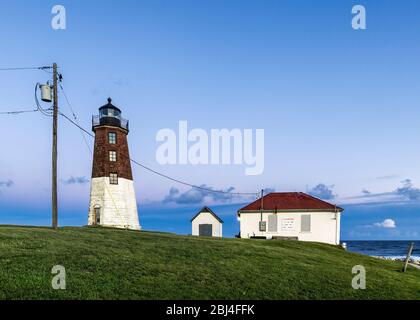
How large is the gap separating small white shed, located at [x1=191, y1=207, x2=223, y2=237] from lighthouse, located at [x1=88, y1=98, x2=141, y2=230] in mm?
8430

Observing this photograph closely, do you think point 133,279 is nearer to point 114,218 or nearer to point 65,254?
point 65,254

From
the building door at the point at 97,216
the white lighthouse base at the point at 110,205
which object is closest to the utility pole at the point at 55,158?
the white lighthouse base at the point at 110,205

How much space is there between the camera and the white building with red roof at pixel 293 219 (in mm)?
37094

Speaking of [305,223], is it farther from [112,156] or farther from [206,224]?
[112,156]

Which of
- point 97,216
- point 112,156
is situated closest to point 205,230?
point 97,216

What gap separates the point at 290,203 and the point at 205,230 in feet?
39.3

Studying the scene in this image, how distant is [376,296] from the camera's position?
1186 cm

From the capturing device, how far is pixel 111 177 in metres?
35.8

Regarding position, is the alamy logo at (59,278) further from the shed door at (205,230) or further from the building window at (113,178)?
the shed door at (205,230)

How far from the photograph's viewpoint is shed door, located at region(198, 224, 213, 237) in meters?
42.2

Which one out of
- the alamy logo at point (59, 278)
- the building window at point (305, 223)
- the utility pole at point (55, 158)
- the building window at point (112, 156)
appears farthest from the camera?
the building window at point (305, 223)
